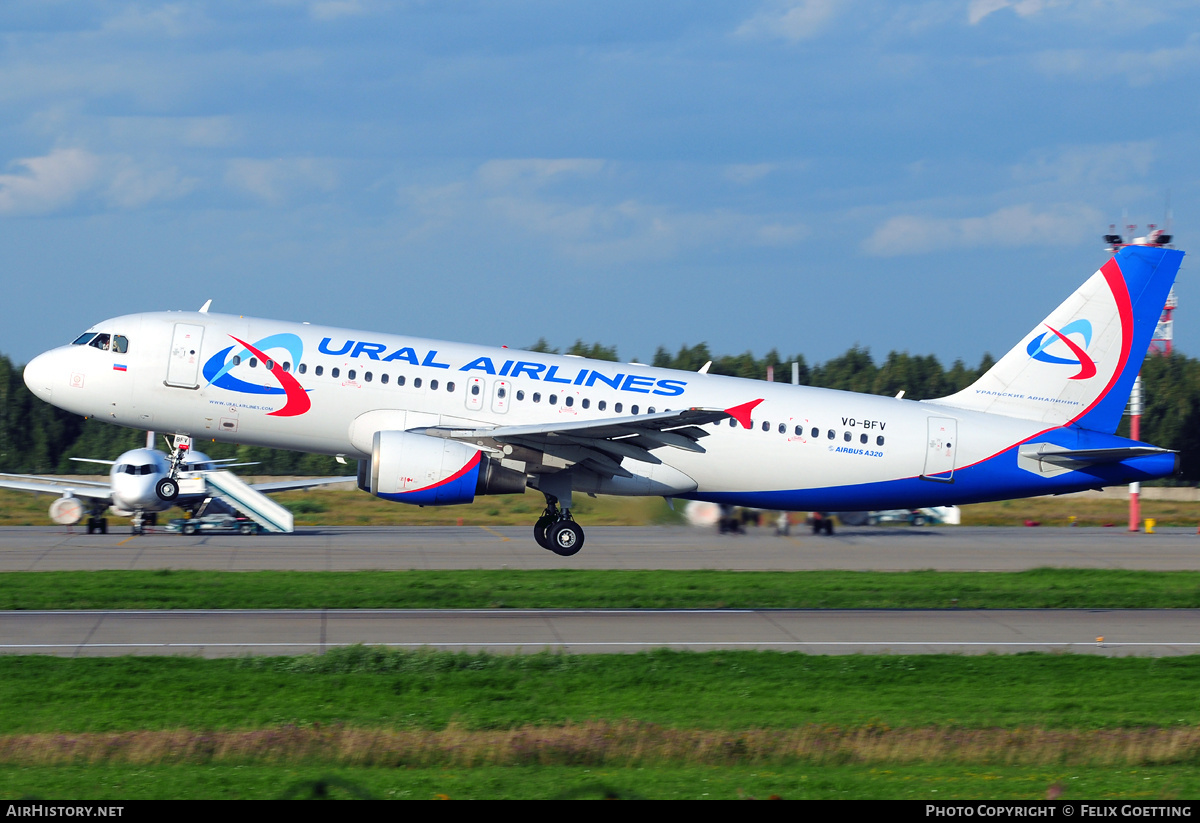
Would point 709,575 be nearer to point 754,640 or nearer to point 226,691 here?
Result: point 754,640

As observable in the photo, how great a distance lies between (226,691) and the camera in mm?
14953

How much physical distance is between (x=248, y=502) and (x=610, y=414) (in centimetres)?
2230

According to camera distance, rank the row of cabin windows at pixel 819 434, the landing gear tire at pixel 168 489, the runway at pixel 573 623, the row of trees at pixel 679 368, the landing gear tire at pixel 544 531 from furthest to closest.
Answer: the row of trees at pixel 679 368 → the landing gear tire at pixel 544 531 → the row of cabin windows at pixel 819 434 → the landing gear tire at pixel 168 489 → the runway at pixel 573 623

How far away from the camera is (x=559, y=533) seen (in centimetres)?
2750

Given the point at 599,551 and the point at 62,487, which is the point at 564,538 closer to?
the point at 599,551

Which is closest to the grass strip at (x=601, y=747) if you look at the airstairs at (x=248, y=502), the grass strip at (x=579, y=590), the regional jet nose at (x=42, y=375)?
the grass strip at (x=579, y=590)

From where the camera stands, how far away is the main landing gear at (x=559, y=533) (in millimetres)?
27469

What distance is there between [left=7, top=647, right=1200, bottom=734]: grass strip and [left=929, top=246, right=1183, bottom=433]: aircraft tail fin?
11.7m

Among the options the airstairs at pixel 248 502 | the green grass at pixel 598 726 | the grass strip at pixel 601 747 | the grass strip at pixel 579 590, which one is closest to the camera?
the green grass at pixel 598 726

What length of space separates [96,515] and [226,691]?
106 feet

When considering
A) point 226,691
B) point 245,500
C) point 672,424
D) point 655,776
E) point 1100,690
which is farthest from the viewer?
point 245,500

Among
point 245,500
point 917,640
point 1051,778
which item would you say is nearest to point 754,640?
point 917,640

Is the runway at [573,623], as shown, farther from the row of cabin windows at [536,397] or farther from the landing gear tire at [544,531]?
the row of cabin windows at [536,397]

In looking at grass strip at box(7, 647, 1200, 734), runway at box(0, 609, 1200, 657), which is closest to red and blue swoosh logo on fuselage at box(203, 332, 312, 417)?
runway at box(0, 609, 1200, 657)
